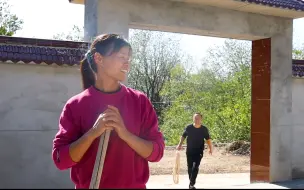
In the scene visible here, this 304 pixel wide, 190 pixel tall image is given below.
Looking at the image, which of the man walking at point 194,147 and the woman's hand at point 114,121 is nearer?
the woman's hand at point 114,121

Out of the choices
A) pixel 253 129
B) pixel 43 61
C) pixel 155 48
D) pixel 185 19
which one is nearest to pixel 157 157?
pixel 43 61

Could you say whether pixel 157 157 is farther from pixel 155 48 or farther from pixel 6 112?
pixel 155 48

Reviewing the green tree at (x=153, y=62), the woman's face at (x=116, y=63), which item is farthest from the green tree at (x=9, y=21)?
the woman's face at (x=116, y=63)

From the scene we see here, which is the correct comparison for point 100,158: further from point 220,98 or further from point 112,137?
point 220,98

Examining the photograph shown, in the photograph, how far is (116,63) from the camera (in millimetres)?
1851

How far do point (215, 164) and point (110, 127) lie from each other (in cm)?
1085

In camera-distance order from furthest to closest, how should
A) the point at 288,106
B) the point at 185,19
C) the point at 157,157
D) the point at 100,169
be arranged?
the point at 288,106
the point at 185,19
the point at 157,157
the point at 100,169

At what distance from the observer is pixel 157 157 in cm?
188

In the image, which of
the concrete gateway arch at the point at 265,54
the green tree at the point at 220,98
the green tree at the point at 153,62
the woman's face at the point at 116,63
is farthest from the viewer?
the green tree at the point at 153,62

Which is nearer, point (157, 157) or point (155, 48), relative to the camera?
point (157, 157)

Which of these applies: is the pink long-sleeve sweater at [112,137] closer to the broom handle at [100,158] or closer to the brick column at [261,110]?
the broom handle at [100,158]

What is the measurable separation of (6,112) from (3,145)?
0.45m

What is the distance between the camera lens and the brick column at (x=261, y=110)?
8219 millimetres

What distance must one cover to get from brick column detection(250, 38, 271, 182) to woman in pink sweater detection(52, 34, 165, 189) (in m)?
6.68
